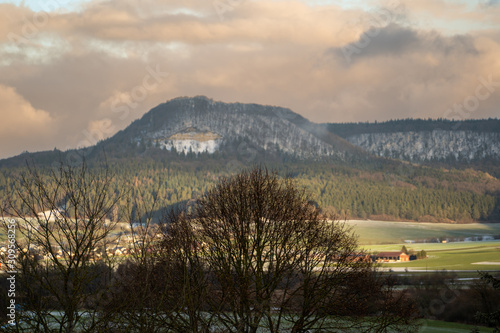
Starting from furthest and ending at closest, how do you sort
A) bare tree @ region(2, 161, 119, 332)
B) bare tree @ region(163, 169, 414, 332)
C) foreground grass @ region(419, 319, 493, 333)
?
foreground grass @ region(419, 319, 493, 333) → bare tree @ region(163, 169, 414, 332) → bare tree @ region(2, 161, 119, 332)

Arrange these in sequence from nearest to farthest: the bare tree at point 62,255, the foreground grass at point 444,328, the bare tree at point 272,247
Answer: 1. the bare tree at point 62,255
2. the bare tree at point 272,247
3. the foreground grass at point 444,328

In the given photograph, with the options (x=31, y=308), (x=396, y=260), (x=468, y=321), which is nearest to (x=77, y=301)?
(x=31, y=308)

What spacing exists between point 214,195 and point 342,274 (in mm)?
9608

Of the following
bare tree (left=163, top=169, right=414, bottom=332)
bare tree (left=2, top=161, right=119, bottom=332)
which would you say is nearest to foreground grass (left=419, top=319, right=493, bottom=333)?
bare tree (left=163, top=169, right=414, bottom=332)

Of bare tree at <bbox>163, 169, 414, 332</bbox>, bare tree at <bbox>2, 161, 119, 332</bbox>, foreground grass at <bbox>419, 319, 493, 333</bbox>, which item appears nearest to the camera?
bare tree at <bbox>2, 161, 119, 332</bbox>

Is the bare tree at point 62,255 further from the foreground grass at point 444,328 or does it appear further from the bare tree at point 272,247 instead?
the foreground grass at point 444,328

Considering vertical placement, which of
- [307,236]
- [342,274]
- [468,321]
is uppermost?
[307,236]

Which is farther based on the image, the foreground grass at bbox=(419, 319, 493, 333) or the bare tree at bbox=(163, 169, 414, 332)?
the foreground grass at bbox=(419, 319, 493, 333)

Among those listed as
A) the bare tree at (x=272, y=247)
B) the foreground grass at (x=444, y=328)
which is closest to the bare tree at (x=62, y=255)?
the bare tree at (x=272, y=247)

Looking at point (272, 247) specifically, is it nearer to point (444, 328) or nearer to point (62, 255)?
point (62, 255)

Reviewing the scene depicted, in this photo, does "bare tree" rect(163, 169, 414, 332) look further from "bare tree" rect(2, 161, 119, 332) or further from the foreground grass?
the foreground grass

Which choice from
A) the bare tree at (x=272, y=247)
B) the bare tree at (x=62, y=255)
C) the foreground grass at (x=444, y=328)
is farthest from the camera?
the foreground grass at (x=444, y=328)

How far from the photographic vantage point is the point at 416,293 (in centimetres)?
7550

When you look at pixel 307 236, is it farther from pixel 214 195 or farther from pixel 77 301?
pixel 77 301
